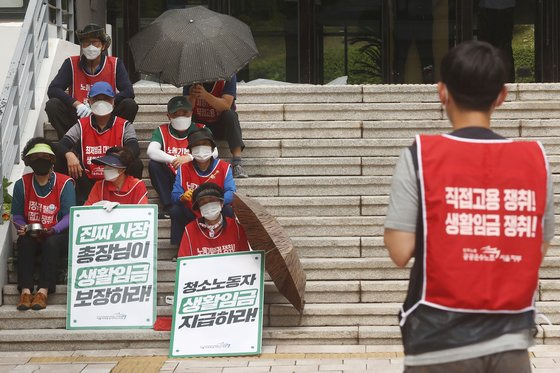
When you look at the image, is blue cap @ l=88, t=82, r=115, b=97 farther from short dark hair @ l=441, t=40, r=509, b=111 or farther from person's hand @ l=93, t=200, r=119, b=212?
short dark hair @ l=441, t=40, r=509, b=111

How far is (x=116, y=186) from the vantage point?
9148 mm

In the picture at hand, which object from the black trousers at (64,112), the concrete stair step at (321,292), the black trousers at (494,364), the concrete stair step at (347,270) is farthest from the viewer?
the black trousers at (64,112)

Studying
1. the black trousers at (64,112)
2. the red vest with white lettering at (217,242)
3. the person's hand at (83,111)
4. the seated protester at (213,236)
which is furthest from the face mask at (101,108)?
the red vest with white lettering at (217,242)

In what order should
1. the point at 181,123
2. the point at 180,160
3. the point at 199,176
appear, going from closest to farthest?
1. the point at 199,176
2. the point at 180,160
3. the point at 181,123

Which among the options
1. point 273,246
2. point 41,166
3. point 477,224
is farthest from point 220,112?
point 477,224

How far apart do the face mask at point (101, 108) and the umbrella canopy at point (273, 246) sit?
7.51 ft

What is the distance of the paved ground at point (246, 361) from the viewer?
25.3 ft

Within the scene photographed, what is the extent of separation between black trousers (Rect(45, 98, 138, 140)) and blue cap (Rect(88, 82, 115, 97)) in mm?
335

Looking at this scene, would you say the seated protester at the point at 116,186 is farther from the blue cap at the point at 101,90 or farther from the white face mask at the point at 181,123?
the blue cap at the point at 101,90

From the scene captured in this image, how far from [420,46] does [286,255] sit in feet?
29.9

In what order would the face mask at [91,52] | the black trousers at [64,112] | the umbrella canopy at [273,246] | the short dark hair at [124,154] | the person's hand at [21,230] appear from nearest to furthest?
1. the umbrella canopy at [273,246]
2. the person's hand at [21,230]
3. the short dark hair at [124,154]
4. the black trousers at [64,112]
5. the face mask at [91,52]

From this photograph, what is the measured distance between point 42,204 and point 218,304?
6.15 ft

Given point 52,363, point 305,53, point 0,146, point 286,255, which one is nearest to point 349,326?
point 286,255

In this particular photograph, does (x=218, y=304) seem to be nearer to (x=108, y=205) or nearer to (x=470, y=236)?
(x=108, y=205)
